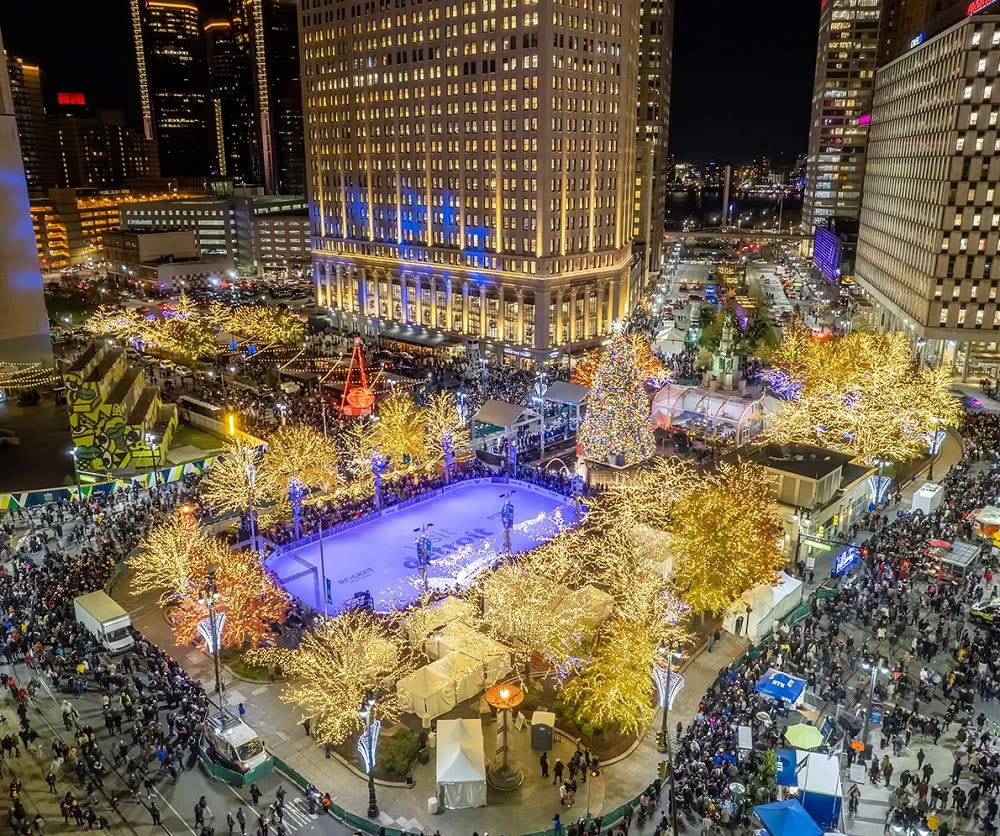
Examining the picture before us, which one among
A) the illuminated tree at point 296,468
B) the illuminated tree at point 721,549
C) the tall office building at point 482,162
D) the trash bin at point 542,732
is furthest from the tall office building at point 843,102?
the trash bin at point 542,732

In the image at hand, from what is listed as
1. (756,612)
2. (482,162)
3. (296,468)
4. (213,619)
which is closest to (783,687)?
(756,612)

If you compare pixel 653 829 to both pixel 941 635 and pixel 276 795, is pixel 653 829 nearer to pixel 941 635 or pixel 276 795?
pixel 276 795

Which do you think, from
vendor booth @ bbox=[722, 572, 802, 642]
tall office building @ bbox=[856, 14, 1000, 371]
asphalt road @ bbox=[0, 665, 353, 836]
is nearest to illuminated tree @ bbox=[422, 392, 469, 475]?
vendor booth @ bbox=[722, 572, 802, 642]

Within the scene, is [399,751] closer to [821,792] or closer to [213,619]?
[213,619]

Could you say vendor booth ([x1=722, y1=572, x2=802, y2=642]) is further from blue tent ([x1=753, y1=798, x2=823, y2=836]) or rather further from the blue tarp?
blue tent ([x1=753, y1=798, x2=823, y2=836])

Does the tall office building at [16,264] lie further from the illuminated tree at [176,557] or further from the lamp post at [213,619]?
the lamp post at [213,619]
